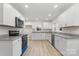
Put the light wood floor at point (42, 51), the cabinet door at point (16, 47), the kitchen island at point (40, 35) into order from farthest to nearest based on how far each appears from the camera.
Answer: the kitchen island at point (40, 35) → the light wood floor at point (42, 51) → the cabinet door at point (16, 47)

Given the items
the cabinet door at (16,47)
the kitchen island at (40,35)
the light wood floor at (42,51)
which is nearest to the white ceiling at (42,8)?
the cabinet door at (16,47)

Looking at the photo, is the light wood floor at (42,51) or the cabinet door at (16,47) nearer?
the cabinet door at (16,47)

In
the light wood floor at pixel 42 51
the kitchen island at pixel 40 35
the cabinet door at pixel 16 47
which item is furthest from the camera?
the kitchen island at pixel 40 35

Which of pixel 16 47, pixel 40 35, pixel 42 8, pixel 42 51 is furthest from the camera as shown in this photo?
pixel 40 35

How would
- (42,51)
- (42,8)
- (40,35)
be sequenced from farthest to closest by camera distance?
1. (40,35)
2. (42,8)
3. (42,51)

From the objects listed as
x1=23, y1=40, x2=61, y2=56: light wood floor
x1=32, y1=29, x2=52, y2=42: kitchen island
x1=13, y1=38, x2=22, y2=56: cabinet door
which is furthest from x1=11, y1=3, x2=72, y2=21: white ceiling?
x1=32, y1=29, x2=52, y2=42: kitchen island

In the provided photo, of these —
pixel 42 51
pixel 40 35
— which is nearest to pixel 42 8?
pixel 42 51

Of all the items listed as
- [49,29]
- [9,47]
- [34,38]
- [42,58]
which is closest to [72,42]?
[9,47]

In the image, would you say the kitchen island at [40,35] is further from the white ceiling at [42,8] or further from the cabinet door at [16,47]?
the cabinet door at [16,47]

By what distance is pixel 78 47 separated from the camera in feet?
10.7

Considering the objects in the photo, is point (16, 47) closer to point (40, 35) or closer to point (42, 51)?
point (42, 51)

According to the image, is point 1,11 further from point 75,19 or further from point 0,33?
point 75,19

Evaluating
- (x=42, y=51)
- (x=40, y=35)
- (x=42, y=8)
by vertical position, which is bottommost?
(x=42, y=51)

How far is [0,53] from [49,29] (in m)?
8.90
